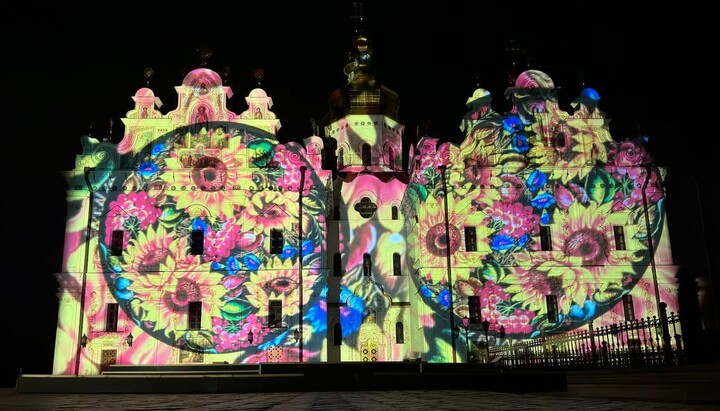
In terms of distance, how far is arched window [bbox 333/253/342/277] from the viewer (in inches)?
1374

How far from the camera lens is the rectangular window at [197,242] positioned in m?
32.3

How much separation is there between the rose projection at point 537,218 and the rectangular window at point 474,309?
17.5 inches

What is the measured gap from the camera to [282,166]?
33.2 meters

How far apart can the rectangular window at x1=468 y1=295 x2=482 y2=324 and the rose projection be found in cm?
45

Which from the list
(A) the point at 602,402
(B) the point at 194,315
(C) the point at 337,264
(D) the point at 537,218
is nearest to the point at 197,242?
(B) the point at 194,315

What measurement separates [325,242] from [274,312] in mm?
4207

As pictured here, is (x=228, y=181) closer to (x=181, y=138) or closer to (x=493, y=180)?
(x=181, y=138)

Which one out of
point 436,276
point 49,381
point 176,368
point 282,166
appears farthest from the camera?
point 282,166

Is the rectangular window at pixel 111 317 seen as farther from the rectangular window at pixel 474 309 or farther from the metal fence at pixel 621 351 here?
the metal fence at pixel 621 351

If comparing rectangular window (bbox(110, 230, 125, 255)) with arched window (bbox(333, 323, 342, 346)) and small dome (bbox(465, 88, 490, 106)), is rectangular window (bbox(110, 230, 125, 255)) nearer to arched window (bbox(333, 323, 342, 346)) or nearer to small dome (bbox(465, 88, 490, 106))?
arched window (bbox(333, 323, 342, 346))

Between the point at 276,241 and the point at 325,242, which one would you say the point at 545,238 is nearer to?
the point at 325,242

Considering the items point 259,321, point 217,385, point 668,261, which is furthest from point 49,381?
point 668,261

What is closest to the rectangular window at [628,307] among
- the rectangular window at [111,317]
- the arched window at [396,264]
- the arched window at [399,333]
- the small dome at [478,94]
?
the arched window at [399,333]

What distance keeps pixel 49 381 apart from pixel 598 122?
95.0 feet
